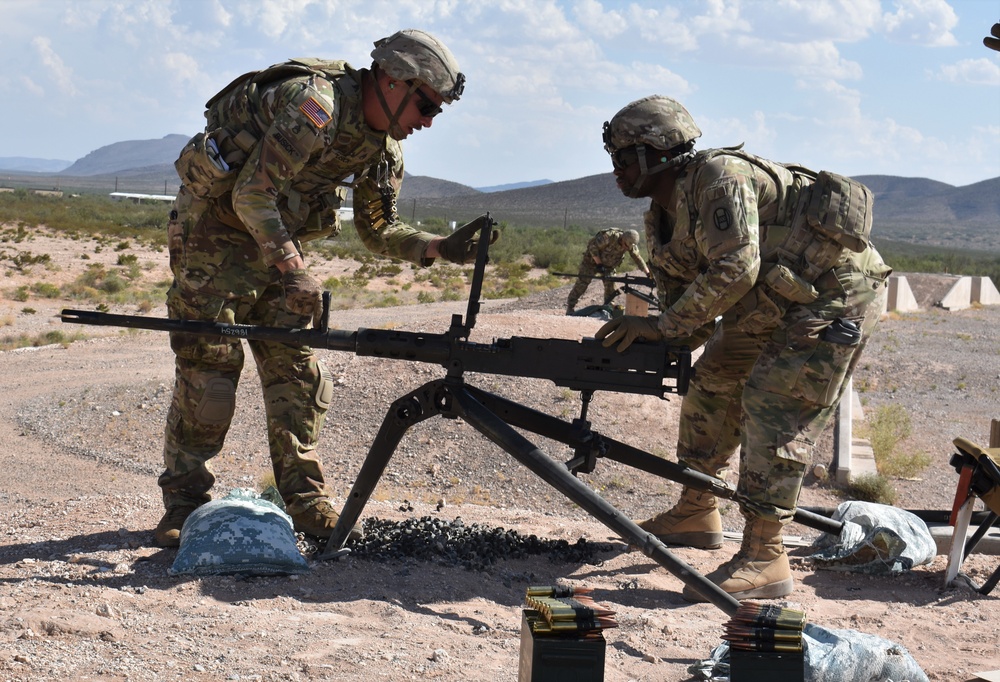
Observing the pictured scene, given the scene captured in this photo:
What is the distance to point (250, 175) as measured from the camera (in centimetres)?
452

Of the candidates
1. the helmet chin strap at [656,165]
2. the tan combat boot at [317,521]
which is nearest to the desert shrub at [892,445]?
the helmet chin strap at [656,165]

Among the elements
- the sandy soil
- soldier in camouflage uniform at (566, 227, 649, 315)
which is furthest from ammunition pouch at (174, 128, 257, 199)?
soldier in camouflage uniform at (566, 227, 649, 315)

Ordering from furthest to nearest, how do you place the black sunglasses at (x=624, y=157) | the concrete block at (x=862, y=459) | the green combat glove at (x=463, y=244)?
the concrete block at (x=862, y=459) → the green combat glove at (x=463, y=244) → the black sunglasses at (x=624, y=157)

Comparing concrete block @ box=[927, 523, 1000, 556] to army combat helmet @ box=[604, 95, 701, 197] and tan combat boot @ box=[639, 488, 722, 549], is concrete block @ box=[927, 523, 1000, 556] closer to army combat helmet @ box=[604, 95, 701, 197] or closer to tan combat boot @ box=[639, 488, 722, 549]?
tan combat boot @ box=[639, 488, 722, 549]

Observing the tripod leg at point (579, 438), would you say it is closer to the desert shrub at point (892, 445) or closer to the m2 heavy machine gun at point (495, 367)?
the m2 heavy machine gun at point (495, 367)

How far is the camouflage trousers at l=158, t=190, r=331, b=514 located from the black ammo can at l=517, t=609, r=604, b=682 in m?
2.43

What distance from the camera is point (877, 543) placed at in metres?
5.36

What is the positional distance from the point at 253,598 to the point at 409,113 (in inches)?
87.7

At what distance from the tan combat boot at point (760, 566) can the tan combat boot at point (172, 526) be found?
2.41 meters

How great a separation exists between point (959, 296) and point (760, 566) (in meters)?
20.8

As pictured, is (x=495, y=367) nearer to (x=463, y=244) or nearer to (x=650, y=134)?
(x=463, y=244)

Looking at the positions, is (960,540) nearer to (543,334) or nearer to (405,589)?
(405,589)

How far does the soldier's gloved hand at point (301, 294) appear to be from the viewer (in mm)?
4492

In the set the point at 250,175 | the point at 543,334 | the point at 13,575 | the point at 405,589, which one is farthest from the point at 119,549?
the point at 543,334
